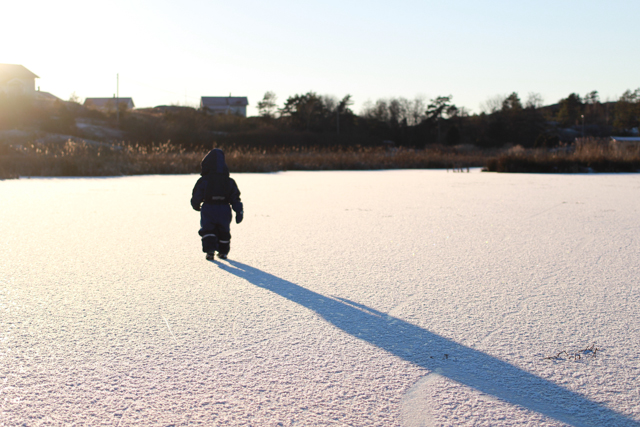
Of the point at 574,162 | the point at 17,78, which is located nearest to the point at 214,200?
the point at 574,162

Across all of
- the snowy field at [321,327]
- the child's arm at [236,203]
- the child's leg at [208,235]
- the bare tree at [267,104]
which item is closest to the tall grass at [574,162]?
the snowy field at [321,327]

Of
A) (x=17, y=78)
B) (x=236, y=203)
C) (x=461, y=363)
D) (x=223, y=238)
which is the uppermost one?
(x=17, y=78)

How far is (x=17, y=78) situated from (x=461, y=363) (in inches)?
2919

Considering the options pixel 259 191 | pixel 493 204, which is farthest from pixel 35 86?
pixel 493 204

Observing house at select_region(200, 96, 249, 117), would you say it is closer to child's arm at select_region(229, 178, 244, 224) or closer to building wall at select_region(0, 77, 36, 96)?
building wall at select_region(0, 77, 36, 96)

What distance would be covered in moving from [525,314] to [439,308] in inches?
19.8

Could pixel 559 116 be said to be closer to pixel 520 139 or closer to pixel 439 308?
pixel 520 139

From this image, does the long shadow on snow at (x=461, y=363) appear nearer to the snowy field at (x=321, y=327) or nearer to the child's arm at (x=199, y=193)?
the snowy field at (x=321, y=327)

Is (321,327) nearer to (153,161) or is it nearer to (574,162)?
(153,161)

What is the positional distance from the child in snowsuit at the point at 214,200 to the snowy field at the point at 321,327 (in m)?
0.25

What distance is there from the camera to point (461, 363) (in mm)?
2305

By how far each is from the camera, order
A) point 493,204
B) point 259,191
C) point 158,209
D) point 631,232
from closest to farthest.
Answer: point 631,232, point 158,209, point 493,204, point 259,191

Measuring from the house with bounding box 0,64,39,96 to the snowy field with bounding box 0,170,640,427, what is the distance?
6654 cm

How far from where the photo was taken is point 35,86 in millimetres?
69062
